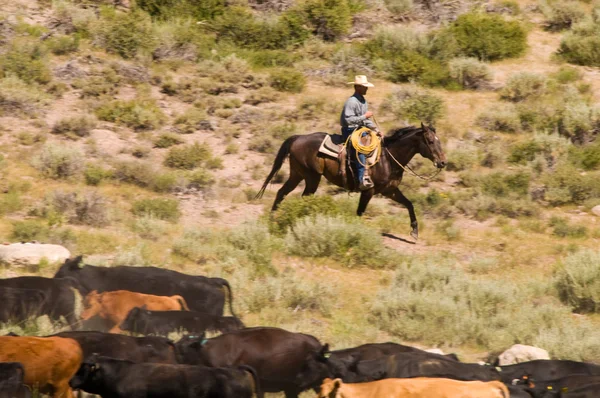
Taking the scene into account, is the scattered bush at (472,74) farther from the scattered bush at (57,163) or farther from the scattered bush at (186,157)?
the scattered bush at (57,163)

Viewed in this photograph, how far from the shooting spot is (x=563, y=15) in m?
30.5

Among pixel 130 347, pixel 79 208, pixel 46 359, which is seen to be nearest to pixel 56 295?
pixel 130 347

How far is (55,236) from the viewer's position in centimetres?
1562

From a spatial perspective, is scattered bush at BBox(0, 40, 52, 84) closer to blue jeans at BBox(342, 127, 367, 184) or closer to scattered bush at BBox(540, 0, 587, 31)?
blue jeans at BBox(342, 127, 367, 184)

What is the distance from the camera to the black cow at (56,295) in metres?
11.3

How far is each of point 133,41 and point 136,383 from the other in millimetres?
19442

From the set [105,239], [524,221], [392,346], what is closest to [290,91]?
[524,221]

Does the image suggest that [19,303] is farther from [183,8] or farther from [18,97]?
[183,8]

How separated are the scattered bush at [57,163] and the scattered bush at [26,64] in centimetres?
462

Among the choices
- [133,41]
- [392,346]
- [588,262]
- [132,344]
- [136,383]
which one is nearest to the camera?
[136,383]

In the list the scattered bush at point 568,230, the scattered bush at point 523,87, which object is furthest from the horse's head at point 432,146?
the scattered bush at point 523,87

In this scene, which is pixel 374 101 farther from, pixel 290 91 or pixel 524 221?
pixel 524 221

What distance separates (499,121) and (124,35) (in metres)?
10.3

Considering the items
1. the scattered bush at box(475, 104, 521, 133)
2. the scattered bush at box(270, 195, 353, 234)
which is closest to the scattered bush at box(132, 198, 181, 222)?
the scattered bush at box(270, 195, 353, 234)
